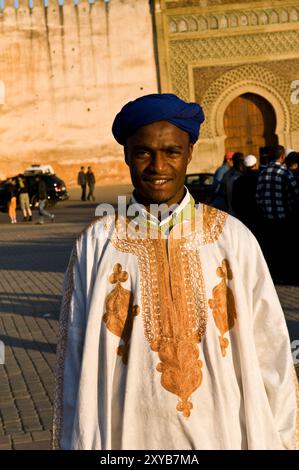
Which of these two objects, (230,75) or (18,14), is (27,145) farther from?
(230,75)

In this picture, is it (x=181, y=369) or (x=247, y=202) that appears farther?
(x=247, y=202)

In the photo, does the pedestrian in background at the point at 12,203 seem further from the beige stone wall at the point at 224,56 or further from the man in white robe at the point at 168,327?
the man in white robe at the point at 168,327

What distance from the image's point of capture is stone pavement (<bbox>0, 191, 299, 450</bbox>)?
17.8 ft

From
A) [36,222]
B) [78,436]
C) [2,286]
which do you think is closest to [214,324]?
[78,436]

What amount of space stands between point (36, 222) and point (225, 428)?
19.7 m

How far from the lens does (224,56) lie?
30.3 metres

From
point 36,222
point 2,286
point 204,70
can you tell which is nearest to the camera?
point 2,286

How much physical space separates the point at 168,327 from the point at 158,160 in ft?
1.56

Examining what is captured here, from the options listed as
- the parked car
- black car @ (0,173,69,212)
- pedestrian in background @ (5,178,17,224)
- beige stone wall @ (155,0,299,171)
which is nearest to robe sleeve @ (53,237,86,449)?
the parked car

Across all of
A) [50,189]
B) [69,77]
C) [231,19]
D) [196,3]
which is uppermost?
[196,3]

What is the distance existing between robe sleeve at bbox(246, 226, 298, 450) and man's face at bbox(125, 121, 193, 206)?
11.0 inches

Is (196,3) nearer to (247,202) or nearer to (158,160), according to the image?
(247,202)

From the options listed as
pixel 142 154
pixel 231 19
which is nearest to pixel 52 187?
pixel 231 19

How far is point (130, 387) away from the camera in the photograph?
2.58m
